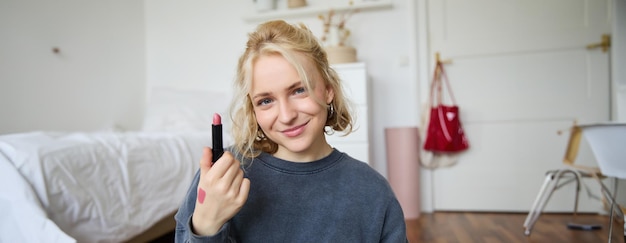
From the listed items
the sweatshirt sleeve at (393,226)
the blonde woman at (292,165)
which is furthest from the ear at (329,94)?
the sweatshirt sleeve at (393,226)

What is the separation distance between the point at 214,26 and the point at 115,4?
0.77 metres

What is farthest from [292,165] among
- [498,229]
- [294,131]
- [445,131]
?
[445,131]

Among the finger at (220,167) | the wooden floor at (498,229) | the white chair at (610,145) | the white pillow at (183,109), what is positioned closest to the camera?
the finger at (220,167)

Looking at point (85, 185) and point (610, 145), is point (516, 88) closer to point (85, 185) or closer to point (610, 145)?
point (610, 145)

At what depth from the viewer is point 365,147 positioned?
8.00 ft

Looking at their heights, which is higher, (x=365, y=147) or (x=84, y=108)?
(x=84, y=108)

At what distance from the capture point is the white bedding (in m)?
1.11

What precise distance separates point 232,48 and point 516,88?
207 cm

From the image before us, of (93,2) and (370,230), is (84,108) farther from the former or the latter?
(370,230)

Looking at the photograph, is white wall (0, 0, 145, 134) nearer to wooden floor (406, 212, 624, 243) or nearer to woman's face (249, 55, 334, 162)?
woman's face (249, 55, 334, 162)

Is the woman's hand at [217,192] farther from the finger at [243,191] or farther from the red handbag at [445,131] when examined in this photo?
the red handbag at [445,131]

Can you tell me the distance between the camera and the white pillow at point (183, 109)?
2.72 metres

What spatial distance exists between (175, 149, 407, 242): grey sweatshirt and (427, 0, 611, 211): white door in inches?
84.2

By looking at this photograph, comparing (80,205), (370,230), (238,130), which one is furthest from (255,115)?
(80,205)
